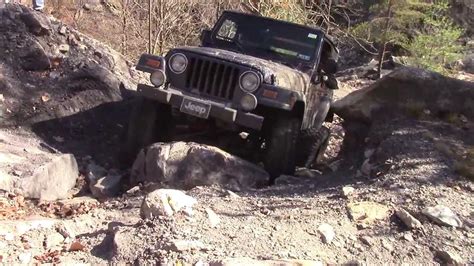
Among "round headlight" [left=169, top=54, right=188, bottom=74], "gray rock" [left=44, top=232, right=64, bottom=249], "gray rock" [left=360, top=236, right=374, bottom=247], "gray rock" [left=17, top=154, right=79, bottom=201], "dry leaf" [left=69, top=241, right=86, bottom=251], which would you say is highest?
"round headlight" [left=169, top=54, right=188, bottom=74]

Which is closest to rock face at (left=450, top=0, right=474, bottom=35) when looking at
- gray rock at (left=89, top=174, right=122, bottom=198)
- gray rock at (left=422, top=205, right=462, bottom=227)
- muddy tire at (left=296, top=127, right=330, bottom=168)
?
muddy tire at (left=296, top=127, right=330, bottom=168)

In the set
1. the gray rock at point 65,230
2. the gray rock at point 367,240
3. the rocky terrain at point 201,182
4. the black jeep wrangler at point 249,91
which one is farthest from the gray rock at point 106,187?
the gray rock at point 367,240

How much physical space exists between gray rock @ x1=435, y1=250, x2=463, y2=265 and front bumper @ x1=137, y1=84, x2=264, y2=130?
2412mm

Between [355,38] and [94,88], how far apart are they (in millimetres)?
12663

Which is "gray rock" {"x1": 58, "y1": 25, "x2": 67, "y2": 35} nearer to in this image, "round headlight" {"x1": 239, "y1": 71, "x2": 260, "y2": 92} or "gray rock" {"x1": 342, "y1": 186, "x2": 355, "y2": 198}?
"round headlight" {"x1": 239, "y1": 71, "x2": 260, "y2": 92}

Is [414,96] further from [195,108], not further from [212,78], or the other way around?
[195,108]

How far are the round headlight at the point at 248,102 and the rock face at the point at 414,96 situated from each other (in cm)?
227

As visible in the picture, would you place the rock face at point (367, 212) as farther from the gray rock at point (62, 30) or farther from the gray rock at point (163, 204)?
the gray rock at point (62, 30)

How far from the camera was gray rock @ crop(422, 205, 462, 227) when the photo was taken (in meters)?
5.03

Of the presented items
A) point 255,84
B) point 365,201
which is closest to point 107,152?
point 255,84

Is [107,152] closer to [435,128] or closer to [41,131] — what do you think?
[41,131]

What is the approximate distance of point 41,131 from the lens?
767 cm

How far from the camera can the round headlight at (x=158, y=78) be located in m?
6.96

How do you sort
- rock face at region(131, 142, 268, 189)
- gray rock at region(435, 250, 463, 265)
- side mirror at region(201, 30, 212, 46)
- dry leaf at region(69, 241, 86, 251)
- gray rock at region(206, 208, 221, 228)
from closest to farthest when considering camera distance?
1. dry leaf at region(69, 241, 86, 251)
2. gray rock at region(435, 250, 463, 265)
3. gray rock at region(206, 208, 221, 228)
4. rock face at region(131, 142, 268, 189)
5. side mirror at region(201, 30, 212, 46)
